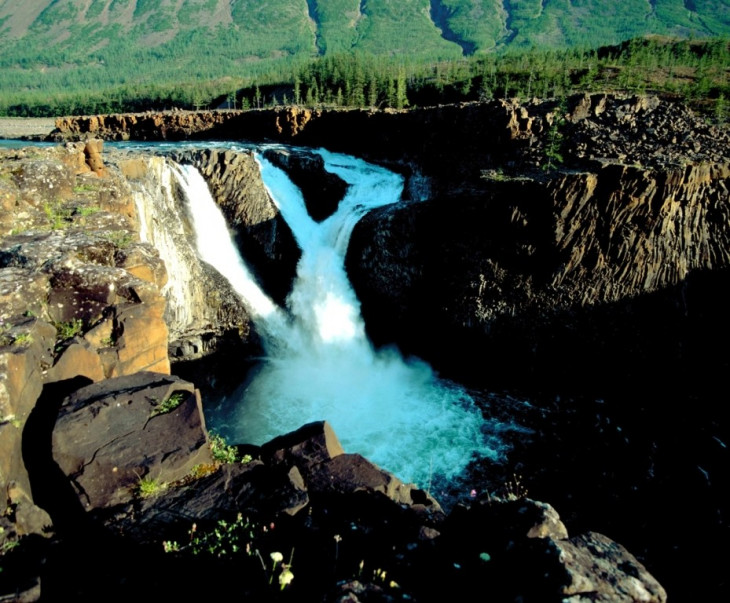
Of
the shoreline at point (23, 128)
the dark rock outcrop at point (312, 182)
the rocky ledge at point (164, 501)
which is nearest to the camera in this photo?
the rocky ledge at point (164, 501)

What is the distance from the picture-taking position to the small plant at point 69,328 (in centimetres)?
1002

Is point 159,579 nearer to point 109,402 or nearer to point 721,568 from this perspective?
point 109,402

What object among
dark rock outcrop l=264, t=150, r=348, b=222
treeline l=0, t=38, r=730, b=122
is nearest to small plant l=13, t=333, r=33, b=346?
dark rock outcrop l=264, t=150, r=348, b=222

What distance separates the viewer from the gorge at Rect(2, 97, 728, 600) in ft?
26.0

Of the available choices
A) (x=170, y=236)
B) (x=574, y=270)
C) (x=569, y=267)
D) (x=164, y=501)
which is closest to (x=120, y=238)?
(x=170, y=236)

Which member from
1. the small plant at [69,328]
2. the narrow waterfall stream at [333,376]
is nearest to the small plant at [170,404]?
the small plant at [69,328]

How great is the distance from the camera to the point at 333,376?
2358 centimetres

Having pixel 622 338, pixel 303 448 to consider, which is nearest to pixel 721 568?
pixel 622 338

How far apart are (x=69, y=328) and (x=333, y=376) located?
14.6 metres

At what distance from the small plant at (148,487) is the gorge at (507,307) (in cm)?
19

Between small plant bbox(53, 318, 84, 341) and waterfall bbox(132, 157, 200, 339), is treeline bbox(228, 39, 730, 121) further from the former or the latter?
small plant bbox(53, 318, 84, 341)

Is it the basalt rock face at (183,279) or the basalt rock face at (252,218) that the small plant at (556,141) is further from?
the basalt rock face at (183,279)

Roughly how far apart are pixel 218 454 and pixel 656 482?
15.3 m

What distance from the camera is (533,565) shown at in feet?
16.8
